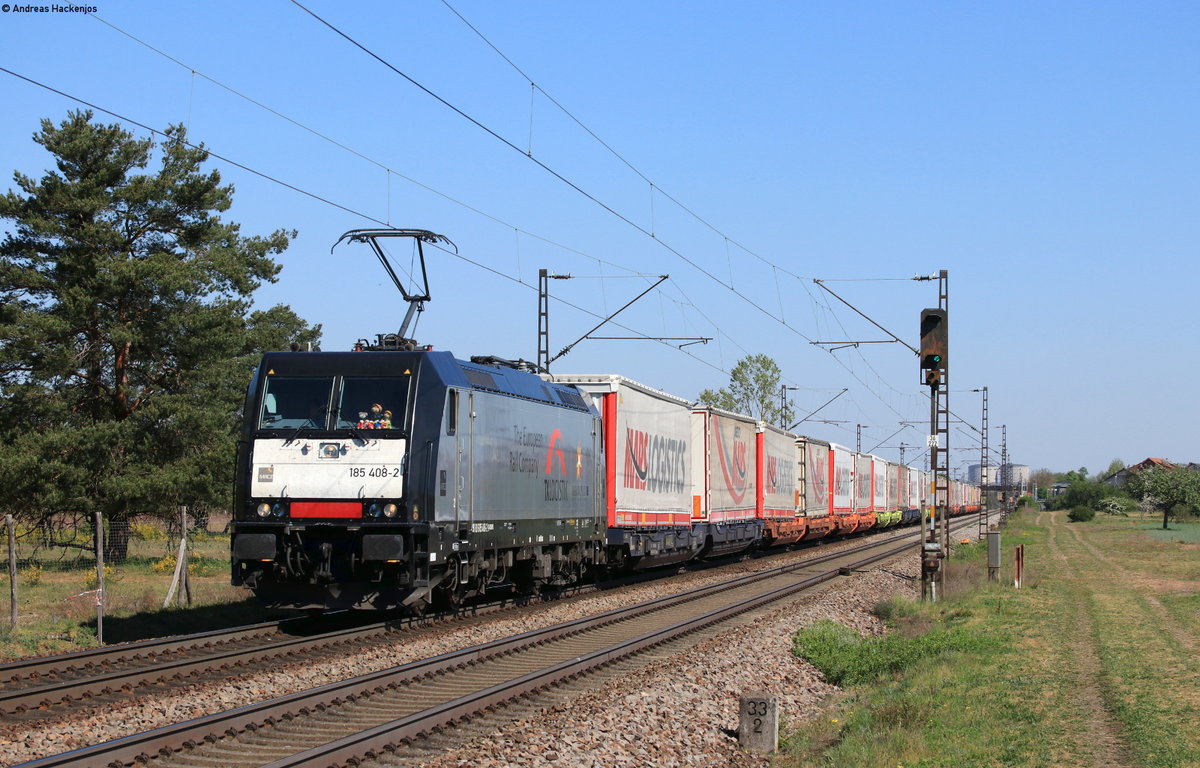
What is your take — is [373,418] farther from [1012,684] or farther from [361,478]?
[1012,684]

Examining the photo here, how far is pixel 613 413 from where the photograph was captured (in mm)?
23641

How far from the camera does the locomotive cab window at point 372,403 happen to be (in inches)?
597

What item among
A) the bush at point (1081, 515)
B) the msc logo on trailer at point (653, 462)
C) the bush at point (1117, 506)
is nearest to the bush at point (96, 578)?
the msc logo on trailer at point (653, 462)

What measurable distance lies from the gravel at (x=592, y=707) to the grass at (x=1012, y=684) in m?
0.67

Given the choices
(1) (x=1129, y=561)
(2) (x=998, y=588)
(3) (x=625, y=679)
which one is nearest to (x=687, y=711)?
(3) (x=625, y=679)

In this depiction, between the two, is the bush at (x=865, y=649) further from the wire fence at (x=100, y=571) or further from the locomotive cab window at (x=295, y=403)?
the wire fence at (x=100, y=571)

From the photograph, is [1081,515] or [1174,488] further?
[1081,515]

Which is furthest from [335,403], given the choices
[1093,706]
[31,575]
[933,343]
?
[31,575]

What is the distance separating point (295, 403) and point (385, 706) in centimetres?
582

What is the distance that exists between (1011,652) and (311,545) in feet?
31.9

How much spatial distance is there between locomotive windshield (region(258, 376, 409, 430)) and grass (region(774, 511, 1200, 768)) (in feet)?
21.8

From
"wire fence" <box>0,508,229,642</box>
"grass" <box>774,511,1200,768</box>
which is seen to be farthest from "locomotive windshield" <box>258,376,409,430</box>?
"grass" <box>774,511,1200,768</box>

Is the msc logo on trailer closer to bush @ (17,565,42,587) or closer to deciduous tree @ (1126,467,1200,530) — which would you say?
bush @ (17,565,42,587)

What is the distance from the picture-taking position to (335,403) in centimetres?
1534
